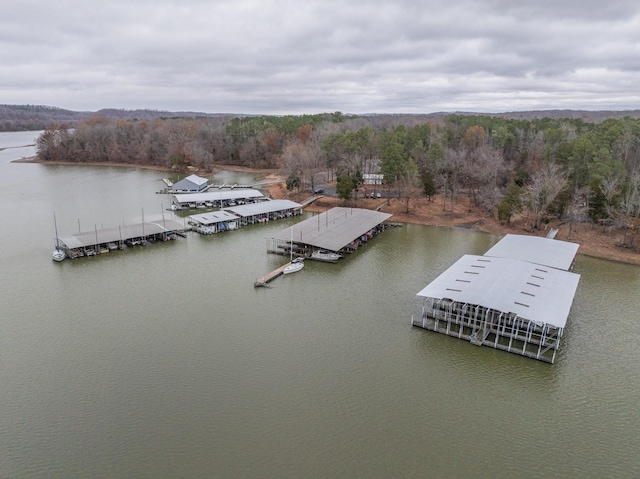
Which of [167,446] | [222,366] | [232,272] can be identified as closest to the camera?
[167,446]

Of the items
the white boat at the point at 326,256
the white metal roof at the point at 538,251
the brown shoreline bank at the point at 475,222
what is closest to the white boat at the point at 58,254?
the white boat at the point at 326,256

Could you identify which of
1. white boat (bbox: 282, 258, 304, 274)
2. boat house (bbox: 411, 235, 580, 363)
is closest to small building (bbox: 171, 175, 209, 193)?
white boat (bbox: 282, 258, 304, 274)

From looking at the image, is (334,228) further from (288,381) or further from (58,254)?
(58,254)

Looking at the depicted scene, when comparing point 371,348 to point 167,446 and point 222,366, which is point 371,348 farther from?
point 167,446

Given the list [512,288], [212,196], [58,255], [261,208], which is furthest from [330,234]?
[212,196]

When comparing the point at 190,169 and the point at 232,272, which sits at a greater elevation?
the point at 190,169

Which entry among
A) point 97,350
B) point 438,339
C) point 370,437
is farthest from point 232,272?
point 370,437

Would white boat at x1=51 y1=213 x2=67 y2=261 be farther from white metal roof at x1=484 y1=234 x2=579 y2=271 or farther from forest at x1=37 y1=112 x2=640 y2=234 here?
white metal roof at x1=484 y1=234 x2=579 y2=271
